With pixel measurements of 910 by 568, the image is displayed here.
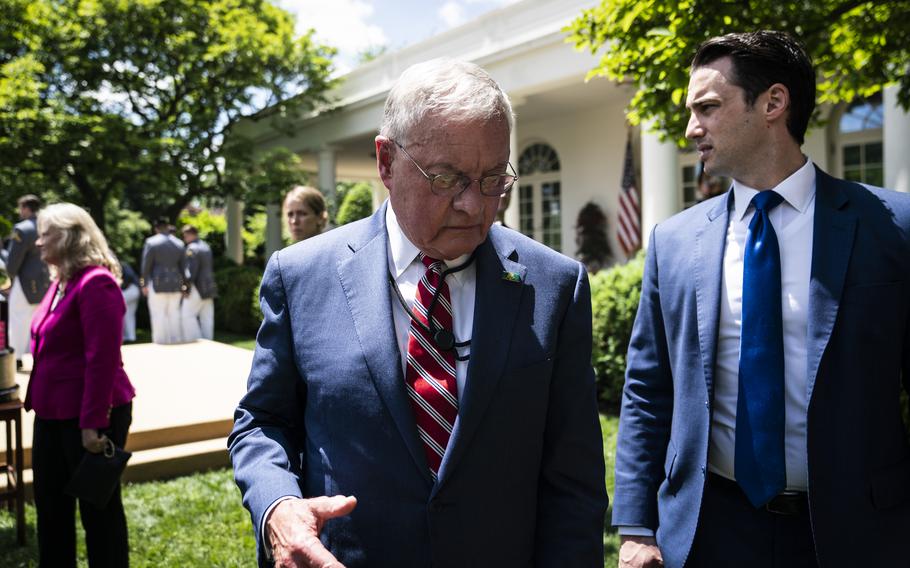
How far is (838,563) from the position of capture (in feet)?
Result: 6.63

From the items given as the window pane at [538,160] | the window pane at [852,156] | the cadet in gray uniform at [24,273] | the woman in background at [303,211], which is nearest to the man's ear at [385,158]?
A: the woman in background at [303,211]

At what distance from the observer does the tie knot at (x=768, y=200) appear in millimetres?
2254

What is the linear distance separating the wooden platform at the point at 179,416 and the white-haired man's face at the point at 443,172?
5188 mm

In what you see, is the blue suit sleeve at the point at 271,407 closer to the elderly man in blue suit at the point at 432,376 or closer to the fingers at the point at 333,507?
the elderly man in blue suit at the point at 432,376

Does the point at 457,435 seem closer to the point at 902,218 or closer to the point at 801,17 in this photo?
the point at 902,218

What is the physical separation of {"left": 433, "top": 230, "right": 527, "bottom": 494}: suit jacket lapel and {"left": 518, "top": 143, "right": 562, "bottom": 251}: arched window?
54.8 feet

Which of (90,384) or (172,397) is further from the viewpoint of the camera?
(172,397)

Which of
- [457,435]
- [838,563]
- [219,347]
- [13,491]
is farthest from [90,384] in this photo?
[219,347]

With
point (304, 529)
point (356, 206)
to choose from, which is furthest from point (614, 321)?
point (356, 206)

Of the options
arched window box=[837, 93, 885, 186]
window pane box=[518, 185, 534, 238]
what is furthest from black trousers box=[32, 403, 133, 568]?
window pane box=[518, 185, 534, 238]

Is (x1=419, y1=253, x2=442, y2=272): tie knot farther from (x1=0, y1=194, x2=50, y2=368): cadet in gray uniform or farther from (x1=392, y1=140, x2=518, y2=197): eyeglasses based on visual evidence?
(x1=0, y1=194, x2=50, y2=368): cadet in gray uniform

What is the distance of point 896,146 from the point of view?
966 centimetres

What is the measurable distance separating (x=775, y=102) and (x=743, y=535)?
1.27 meters

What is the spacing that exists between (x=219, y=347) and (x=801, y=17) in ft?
36.4
